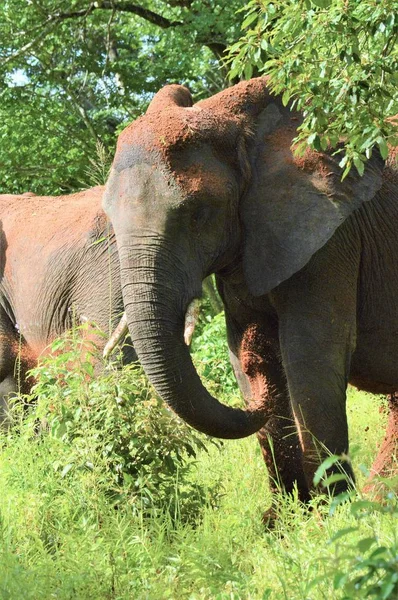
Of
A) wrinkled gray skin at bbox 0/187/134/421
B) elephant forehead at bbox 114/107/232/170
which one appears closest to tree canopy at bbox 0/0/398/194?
wrinkled gray skin at bbox 0/187/134/421

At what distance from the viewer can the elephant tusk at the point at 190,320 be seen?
5.63 meters

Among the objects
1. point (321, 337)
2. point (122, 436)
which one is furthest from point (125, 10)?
point (122, 436)

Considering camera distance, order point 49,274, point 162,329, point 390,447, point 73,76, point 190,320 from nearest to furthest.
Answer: point 162,329 < point 190,320 < point 390,447 < point 49,274 < point 73,76

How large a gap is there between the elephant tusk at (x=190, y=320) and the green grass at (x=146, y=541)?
2.47ft

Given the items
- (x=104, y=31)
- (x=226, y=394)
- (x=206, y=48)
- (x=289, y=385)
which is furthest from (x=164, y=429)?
(x=104, y=31)

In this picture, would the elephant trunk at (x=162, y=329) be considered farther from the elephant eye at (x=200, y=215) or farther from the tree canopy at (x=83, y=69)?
the tree canopy at (x=83, y=69)

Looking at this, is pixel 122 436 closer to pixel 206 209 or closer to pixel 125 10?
pixel 206 209

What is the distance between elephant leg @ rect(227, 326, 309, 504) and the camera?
21.1 ft

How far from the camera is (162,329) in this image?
5551 mm

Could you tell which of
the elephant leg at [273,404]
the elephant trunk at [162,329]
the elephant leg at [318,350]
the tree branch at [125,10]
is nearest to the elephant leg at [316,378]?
the elephant leg at [318,350]

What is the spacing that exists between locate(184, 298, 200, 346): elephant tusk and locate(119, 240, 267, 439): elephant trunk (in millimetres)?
30

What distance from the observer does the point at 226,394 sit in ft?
31.9

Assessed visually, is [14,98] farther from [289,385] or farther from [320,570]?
[320,570]

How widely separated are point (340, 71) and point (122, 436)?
2.09 meters
